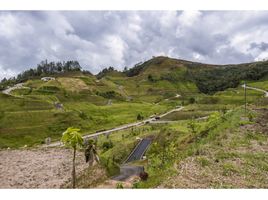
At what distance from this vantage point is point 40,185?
121 ft

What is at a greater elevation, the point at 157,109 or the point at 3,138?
the point at 157,109

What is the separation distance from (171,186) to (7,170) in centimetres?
3764

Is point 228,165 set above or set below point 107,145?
above

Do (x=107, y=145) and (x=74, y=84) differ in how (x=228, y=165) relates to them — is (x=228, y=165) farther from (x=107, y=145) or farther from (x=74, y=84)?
(x=74, y=84)

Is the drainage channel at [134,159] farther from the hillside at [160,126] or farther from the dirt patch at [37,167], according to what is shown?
the dirt patch at [37,167]

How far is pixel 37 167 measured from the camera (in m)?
48.3

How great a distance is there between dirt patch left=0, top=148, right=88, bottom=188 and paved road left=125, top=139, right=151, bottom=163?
6.77 metres

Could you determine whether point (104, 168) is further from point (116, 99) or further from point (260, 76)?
point (260, 76)

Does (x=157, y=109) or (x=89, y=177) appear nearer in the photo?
(x=89, y=177)

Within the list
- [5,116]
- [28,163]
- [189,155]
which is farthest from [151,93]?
[189,155]

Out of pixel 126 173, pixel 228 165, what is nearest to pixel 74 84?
pixel 126 173

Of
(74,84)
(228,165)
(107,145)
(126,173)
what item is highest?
(74,84)

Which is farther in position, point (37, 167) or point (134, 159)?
point (37, 167)

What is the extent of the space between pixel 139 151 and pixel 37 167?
15.6m
